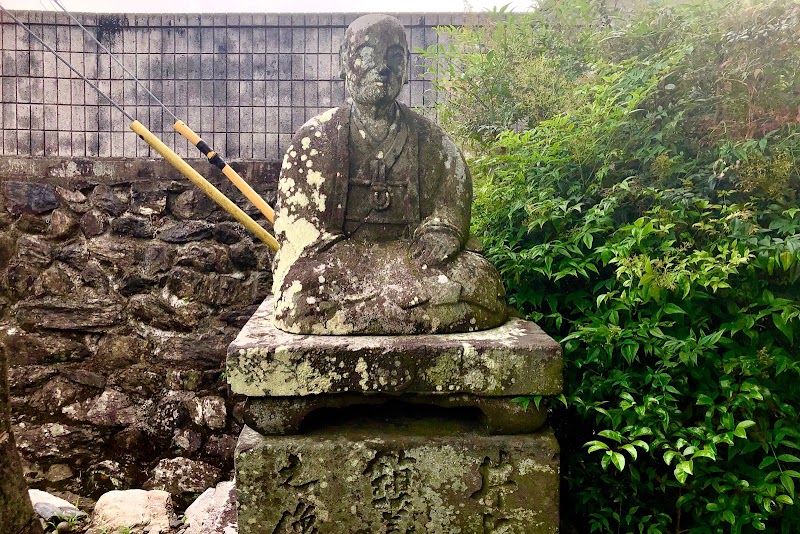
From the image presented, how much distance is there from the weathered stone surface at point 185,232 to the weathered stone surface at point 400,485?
2291 mm

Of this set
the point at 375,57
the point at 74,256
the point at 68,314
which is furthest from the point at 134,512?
the point at 375,57

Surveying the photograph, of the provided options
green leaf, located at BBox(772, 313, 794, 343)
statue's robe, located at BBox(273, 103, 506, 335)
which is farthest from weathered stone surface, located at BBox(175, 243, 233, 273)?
green leaf, located at BBox(772, 313, 794, 343)

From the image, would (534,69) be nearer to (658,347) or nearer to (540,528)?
(658,347)

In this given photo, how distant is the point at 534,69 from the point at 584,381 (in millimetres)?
1814

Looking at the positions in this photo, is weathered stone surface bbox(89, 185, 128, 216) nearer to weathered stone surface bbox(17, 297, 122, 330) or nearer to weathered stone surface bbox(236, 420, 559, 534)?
weathered stone surface bbox(17, 297, 122, 330)

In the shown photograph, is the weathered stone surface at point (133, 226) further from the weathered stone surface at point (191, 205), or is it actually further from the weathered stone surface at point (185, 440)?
the weathered stone surface at point (185, 440)

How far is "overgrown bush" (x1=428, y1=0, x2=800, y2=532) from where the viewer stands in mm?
1888

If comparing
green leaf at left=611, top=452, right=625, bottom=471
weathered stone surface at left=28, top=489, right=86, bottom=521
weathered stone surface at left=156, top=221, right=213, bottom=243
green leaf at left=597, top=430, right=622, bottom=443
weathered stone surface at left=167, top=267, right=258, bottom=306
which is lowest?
weathered stone surface at left=28, top=489, right=86, bottom=521

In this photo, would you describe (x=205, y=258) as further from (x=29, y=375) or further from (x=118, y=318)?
(x=29, y=375)

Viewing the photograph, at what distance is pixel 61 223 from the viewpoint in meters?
3.74

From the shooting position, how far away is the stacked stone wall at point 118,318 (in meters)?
3.72

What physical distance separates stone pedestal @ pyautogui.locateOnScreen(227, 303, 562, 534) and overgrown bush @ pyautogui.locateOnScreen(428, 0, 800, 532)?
28 cm

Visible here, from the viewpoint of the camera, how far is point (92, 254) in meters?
3.75

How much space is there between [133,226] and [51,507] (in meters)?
1.78
